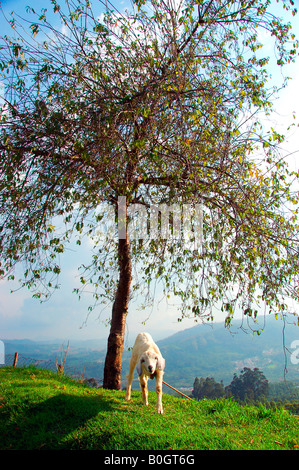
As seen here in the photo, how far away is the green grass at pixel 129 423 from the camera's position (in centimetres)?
476

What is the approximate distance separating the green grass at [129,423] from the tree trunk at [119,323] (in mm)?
1631

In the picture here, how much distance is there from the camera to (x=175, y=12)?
7.19m

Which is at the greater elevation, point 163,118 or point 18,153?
point 163,118

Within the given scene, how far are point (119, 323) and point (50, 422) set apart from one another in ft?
12.9

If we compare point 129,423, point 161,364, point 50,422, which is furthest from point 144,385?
point 50,422

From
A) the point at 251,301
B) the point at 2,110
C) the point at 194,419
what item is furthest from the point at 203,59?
the point at 194,419

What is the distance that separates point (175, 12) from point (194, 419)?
28.0 ft

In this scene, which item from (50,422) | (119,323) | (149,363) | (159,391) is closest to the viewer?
(50,422)

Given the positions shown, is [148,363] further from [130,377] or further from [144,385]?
[130,377]

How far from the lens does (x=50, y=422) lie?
557cm

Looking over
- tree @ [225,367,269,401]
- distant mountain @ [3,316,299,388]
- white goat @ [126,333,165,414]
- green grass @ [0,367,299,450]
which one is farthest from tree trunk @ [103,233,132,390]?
distant mountain @ [3,316,299,388]

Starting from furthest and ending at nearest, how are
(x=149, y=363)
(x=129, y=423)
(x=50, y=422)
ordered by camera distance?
(x=149, y=363)
(x=50, y=422)
(x=129, y=423)

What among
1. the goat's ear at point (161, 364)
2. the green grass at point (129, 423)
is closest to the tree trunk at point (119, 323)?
the green grass at point (129, 423)
